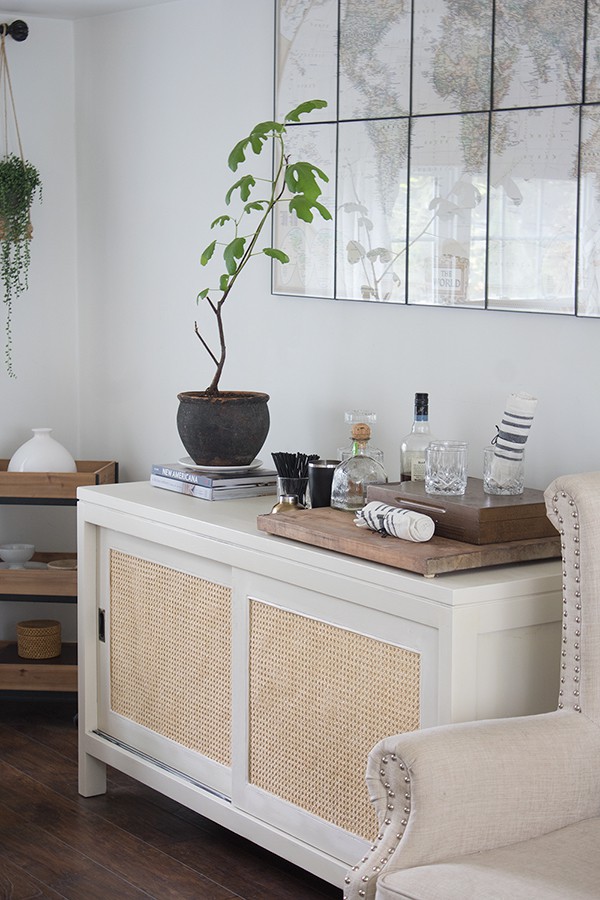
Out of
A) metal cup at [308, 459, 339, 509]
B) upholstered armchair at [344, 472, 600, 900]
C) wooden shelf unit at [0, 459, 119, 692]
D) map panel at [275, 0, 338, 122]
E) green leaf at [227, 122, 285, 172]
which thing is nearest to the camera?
upholstered armchair at [344, 472, 600, 900]

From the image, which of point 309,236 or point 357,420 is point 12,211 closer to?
point 309,236

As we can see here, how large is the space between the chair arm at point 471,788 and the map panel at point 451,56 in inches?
55.9

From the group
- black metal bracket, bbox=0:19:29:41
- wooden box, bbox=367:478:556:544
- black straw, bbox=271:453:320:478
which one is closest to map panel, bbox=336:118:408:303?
black straw, bbox=271:453:320:478

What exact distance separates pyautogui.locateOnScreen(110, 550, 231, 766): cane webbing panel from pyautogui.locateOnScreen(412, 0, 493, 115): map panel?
121cm

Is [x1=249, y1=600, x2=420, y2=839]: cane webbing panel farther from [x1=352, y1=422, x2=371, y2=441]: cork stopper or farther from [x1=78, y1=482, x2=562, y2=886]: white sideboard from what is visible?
[x1=352, y1=422, x2=371, y2=441]: cork stopper

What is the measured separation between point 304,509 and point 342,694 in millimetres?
459

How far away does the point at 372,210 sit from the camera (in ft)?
9.48

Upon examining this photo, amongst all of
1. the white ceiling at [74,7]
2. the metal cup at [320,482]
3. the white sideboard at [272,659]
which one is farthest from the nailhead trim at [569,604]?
the white ceiling at [74,7]

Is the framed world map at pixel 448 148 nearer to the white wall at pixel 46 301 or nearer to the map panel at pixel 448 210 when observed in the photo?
the map panel at pixel 448 210

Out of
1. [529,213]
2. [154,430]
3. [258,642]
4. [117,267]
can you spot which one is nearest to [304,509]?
[258,642]

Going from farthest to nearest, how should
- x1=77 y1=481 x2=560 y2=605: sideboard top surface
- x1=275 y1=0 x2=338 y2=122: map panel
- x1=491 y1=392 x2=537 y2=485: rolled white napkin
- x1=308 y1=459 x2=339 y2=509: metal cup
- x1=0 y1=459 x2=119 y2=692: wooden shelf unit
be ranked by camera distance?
x1=0 y1=459 x2=119 y2=692: wooden shelf unit → x1=275 y1=0 x2=338 y2=122: map panel → x1=308 y1=459 x2=339 y2=509: metal cup → x1=491 y1=392 x2=537 y2=485: rolled white napkin → x1=77 y1=481 x2=560 y2=605: sideboard top surface

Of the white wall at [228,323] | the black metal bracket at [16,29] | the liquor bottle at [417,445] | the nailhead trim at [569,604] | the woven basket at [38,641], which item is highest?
the black metal bracket at [16,29]

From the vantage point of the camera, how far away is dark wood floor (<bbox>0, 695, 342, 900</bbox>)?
2.54 metres

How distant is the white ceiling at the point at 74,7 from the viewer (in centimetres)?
359
